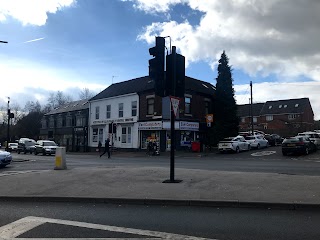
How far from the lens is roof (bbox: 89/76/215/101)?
4116 cm

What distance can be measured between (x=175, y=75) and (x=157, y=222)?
5930 millimetres

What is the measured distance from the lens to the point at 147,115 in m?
39.8

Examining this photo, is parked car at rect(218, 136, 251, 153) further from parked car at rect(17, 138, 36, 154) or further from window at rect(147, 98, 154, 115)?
parked car at rect(17, 138, 36, 154)

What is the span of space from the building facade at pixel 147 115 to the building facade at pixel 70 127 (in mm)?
4539

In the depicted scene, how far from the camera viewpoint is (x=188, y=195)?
901 cm

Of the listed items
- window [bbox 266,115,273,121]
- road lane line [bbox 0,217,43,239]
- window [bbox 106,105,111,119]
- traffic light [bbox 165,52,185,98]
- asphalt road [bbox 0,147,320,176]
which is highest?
window [bbox 266,115,273,121]

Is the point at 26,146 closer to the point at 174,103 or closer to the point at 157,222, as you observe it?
the point at 174,103

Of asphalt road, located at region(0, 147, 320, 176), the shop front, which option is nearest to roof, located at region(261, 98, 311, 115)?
the shop front

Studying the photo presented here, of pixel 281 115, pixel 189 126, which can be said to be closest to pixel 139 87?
pixel 189 126

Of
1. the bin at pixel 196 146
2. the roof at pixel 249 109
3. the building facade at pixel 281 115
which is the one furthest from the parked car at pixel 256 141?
the roof at pixel 249 109

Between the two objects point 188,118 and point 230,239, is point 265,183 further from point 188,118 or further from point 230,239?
point 188,118

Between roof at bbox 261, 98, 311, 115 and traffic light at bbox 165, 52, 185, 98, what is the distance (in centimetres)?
7346

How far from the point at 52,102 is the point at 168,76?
10256 centimetres

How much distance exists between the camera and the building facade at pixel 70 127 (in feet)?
166
